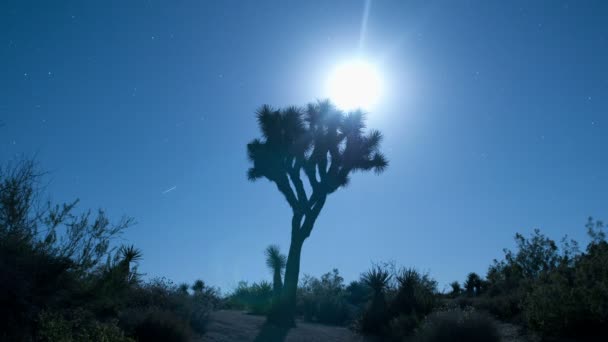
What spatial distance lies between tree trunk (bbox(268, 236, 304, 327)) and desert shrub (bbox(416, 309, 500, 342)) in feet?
21.9

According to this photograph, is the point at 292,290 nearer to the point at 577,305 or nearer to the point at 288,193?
the point at 288,193

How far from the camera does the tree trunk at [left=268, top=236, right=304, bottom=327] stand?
51.8ft

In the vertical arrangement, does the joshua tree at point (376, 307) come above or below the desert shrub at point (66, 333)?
above

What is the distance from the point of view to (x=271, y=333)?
1344cm

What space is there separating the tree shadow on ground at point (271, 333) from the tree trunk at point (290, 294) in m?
0.67

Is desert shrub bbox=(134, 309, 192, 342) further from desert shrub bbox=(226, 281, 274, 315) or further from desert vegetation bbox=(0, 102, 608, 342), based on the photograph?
desert shrub bbox=(226, 281, 274, 315)

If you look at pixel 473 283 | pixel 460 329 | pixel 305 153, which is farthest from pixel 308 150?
pixel 473 283

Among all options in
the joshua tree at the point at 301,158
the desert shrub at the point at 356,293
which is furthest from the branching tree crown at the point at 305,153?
the desert shrub at the point at 356,293

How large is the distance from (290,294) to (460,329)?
7.78m

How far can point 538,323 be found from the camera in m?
10.4

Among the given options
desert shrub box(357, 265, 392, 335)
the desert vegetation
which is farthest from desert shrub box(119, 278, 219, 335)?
desert shrub box(357, 265, 392, 335)

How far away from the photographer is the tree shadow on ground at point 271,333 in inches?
486

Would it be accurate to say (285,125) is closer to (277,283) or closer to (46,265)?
(277,283)

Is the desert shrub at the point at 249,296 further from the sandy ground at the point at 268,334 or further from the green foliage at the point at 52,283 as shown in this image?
the green foliage at the point at 52,283
